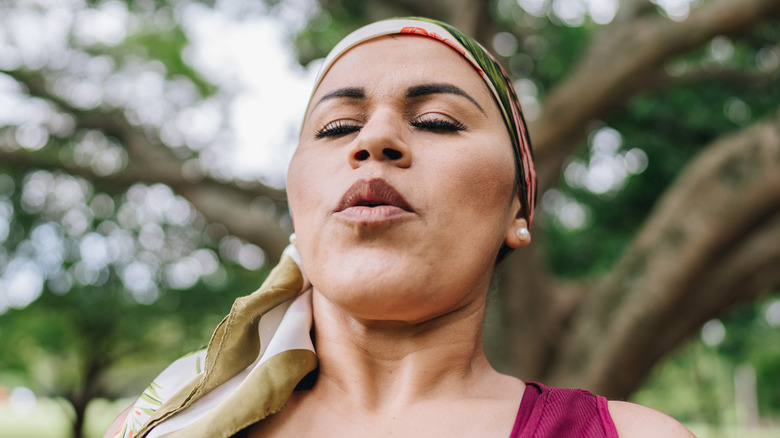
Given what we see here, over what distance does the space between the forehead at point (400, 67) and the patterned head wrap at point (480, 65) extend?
2 centimetres

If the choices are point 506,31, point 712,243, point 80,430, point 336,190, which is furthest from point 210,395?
point 80,430

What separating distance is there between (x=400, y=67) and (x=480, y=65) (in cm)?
24

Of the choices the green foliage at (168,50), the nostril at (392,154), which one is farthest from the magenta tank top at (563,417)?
the green foliage at (168,50)

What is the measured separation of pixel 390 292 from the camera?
54.2 inches

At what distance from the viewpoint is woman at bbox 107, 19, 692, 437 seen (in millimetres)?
1406

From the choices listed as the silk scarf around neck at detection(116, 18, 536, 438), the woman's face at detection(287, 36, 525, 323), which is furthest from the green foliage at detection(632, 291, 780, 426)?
the woman's face at detection(287, 36, 525, 323)

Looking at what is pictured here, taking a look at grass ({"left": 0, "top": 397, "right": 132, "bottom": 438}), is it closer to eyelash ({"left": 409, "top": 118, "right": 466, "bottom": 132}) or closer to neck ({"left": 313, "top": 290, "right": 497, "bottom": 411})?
neck ({"left": 313, "top": 290, "right": 497, "bottom": 411})

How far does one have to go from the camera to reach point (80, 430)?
16.6 m

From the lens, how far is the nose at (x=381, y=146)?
1.46 meters

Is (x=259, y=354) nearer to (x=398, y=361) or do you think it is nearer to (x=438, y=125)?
(x=398, y=361)

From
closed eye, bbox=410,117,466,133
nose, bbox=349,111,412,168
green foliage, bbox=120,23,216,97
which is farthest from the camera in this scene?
green foliage, bbox=120,23,216,97

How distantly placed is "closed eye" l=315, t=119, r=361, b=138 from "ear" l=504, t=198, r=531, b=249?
439 mm

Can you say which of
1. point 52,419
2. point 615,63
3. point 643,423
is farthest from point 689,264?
point 52,419

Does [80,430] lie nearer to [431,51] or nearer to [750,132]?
[750,132]
